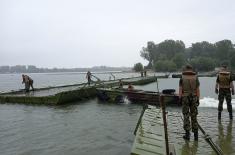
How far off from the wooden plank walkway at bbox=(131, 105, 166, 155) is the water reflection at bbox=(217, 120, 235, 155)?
176 cm

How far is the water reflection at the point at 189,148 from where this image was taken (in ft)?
27.8

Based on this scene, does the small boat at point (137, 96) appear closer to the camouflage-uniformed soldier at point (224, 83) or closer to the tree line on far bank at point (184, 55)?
the camouflage-uniformed soldier at point (224, 83)

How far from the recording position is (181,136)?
34.0 ft

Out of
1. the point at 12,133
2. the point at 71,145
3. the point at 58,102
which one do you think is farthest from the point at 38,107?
the point at 71,145

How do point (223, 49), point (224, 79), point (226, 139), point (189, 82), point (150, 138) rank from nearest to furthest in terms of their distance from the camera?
point (150, 138) < point (189, 82) < point (226, 139) < point (224, 79) < point (223, 49)

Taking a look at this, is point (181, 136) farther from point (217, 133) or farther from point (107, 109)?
point (107, 109)

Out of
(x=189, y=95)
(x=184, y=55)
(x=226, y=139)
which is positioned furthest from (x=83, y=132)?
(x=184, y=55)

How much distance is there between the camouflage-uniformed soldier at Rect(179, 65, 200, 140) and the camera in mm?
9664

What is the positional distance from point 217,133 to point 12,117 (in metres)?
13.1

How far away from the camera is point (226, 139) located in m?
10.1

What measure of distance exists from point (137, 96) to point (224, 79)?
12.3 m

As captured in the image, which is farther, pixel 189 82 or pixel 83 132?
pixel 83 132

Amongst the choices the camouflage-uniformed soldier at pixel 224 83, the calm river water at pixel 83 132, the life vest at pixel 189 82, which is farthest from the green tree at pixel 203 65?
the life vest at pixel 189 82

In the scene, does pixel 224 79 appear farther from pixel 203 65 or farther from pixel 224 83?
pixel 203 65
